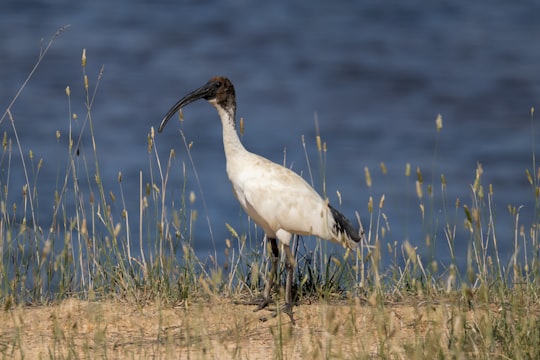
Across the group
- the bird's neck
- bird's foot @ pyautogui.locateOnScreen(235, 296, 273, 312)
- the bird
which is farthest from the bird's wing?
bird's foot @ pyautogui.locateOnScreen(235, 296, 273, 312)

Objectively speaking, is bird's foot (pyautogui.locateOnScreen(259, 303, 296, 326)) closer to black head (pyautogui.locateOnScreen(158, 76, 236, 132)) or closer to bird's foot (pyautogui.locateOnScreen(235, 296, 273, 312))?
bird's foot (pyautogui.locateOnScreen(235, 296, 273, 312))

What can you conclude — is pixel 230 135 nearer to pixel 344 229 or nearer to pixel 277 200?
pixel 277 200

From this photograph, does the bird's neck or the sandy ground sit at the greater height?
the bird's neck

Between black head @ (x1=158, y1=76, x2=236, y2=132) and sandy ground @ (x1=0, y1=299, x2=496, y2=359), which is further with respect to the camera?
black head @ (x1=158, y1=76, x2=236, y2=132)

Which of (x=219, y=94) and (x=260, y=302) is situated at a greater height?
(x=219, y=94)

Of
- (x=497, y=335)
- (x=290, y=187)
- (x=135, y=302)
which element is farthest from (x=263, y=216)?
(x=497, y=335)

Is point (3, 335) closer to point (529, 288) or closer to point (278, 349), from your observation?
point (278, 349)

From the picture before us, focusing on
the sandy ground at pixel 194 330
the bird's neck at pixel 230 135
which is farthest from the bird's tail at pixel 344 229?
the bird's neck at pixel 230 135

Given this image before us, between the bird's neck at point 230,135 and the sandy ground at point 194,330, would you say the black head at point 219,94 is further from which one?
the sandy ground at point 194,330

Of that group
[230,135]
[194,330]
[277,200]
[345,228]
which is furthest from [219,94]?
[194,330]

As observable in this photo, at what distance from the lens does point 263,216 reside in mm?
6254

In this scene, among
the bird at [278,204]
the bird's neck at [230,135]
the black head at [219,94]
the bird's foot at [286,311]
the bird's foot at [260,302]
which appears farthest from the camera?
the black head at [219,94]

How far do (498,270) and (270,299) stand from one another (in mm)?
1239

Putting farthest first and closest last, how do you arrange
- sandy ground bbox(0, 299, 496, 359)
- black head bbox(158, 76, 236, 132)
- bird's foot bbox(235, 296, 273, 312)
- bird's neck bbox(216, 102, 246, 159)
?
1. black head bbox(158, 76, 236, 132)
2. bird's neck bbox(216, 102, 246, 159)
3. bird's foot bbox(235, 296, 273, 312)
4. sandy ground bbox(0, 299, 496, 359)
